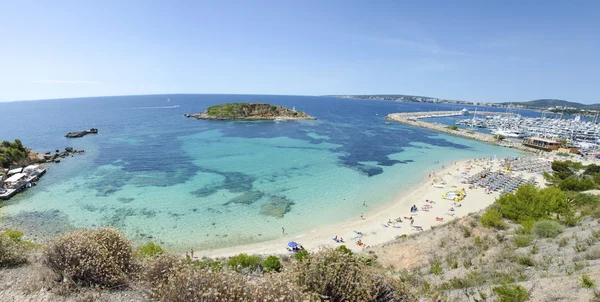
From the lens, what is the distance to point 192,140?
70.6 meters

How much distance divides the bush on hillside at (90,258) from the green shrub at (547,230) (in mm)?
22426

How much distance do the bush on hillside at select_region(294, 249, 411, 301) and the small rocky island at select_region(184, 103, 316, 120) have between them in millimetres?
113308

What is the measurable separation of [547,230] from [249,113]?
116m

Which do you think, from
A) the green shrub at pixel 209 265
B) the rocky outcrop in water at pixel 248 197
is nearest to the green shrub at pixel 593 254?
the green shrub at pixel 209 265

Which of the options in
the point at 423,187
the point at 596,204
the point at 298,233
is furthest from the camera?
the point at 423,187

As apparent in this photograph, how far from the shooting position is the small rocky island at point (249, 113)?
118375 millimetres

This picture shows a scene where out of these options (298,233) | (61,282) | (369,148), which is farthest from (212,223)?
(369,148)

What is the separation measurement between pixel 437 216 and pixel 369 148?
121 feet

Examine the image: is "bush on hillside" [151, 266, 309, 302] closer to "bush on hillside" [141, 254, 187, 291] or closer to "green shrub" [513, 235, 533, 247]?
"bush on hillside" [141, 254, 187, 291]

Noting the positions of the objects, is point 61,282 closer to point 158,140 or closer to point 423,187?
point 423,187

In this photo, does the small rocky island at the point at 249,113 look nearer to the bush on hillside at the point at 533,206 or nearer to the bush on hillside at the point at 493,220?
the bush on hillside at the point at 533,206

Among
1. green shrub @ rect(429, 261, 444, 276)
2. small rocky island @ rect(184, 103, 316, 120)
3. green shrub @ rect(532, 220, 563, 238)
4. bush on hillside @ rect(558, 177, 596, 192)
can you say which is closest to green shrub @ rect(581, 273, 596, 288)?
green shrub @ rect(429, 261, 444, 276)

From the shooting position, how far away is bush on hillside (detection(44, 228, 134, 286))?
30.9 ft

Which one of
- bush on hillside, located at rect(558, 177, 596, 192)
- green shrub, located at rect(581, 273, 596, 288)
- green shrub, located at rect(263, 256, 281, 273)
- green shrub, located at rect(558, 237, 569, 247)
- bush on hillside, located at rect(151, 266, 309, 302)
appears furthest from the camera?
bush on hillside, located at rect(558, 177, 596, 192)
